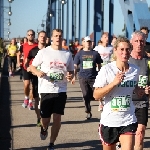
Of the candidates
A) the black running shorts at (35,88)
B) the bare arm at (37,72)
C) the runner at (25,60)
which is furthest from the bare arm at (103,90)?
the runner at (25,60)

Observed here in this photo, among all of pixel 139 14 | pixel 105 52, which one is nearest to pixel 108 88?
pixel 105 52

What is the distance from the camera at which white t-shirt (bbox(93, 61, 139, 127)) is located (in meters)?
5.66

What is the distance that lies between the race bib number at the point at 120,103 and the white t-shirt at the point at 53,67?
2.35 meters

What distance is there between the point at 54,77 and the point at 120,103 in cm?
247

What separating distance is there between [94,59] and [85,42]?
424mm

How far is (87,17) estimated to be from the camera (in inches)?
1492

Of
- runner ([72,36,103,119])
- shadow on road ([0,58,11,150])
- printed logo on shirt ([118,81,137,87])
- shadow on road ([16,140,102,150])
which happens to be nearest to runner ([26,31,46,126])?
shadow on road ([0,58,11,150])

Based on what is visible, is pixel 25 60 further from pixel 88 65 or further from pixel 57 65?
pixel 57 65

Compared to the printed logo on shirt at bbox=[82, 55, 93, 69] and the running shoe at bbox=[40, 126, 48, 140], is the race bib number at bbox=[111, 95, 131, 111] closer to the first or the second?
the running shoe at bbox=[40, 126, 48, 140]

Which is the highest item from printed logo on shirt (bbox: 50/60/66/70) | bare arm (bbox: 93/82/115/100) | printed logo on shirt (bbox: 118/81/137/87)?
printed logo on shirt (bbox: 50/60/66/70)

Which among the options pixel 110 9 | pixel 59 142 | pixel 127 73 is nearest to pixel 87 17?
pixel 110 9

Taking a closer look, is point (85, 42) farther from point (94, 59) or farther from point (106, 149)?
point (106, 149)

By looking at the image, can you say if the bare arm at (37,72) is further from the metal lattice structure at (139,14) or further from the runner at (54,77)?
the metal lattice structure at (139,14)

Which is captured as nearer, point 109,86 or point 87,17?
point 109,86
